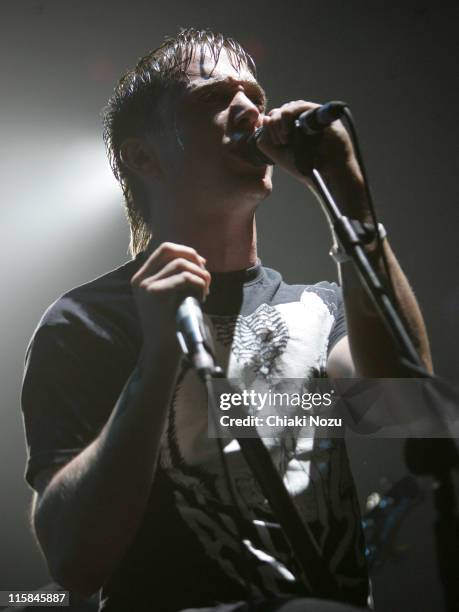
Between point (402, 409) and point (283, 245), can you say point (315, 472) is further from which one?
point (283, 245)

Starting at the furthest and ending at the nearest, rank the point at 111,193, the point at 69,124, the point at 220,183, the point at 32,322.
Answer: the point at 69,124 < the point at 111,193 < the point at 32,322 < the point at 220,183

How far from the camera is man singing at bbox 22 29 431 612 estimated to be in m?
0.83

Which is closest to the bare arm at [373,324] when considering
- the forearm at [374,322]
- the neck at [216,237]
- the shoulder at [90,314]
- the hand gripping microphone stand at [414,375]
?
the forearm at [374,322]

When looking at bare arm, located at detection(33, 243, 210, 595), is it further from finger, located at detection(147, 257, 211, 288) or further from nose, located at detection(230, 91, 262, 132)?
nose, located at detection(230, 91, 262, 132)

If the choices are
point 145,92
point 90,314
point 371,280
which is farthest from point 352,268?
point 145,92

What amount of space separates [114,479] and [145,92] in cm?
84

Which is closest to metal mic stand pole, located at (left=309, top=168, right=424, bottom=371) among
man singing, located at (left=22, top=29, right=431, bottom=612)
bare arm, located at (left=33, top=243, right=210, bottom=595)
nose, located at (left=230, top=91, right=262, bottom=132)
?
man singing, located at (left=22, top=29, right=431, bottom=612)

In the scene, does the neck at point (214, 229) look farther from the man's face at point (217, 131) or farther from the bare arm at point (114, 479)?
the bare arm at point (114, 479)

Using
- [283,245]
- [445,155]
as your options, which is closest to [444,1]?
[445,155]

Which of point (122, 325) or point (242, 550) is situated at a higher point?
point (122, 325)

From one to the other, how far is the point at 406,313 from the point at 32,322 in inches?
34.0

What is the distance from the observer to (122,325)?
3.26 feet

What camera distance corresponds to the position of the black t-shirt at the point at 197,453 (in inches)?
34.1

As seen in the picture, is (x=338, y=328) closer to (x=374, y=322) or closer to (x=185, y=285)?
(x=374, y=322)
